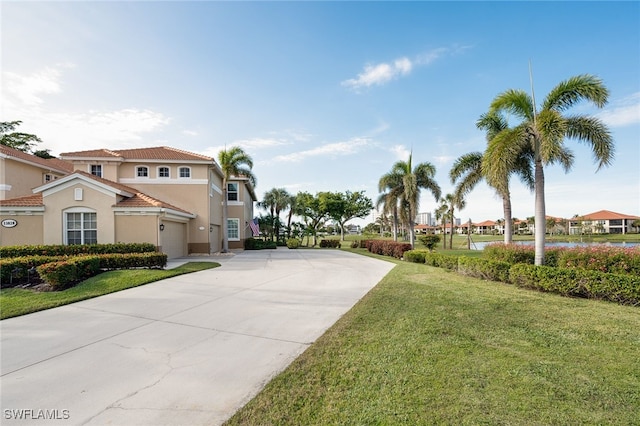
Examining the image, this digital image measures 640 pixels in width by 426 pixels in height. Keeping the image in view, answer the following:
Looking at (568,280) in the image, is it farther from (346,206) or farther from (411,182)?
(346,206)

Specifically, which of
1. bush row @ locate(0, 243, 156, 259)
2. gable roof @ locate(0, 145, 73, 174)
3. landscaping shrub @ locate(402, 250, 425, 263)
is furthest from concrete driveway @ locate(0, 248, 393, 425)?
gable roof @ locate(0, 145, 73, 174)

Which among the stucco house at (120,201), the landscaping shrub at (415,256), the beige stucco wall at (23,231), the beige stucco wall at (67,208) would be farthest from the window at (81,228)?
the landscaping shrub at (415,256)

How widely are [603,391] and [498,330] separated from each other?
6.13 ft

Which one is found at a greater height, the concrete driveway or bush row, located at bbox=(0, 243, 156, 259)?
bush row, located at bbox=(0, 243, 156, 259)

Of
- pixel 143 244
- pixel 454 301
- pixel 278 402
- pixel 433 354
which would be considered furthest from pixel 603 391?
pixel 143 244

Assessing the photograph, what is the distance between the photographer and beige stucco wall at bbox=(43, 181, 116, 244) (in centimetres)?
1375

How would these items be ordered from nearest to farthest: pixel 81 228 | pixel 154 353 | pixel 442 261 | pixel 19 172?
pixel 154 353, pixel 442 261, pixel 81 228, pixel 19 172

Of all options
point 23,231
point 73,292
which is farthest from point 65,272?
point 23,231

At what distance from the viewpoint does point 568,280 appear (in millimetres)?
7309

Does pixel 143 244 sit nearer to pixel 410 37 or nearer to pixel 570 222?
pixel 410 37

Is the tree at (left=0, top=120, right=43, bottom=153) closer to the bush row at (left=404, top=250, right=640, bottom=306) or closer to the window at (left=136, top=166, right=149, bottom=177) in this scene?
the window at (left=136, top=166, right=149, bottom=177)

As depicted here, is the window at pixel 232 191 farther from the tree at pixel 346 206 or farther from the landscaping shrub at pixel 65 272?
the landscaping shrub at pixel 65 272

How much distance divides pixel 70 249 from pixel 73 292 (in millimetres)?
6107

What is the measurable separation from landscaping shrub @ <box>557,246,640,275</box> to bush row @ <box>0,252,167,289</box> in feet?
47.4
